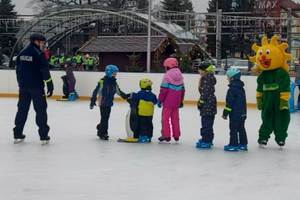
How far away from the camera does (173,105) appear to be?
759 cm

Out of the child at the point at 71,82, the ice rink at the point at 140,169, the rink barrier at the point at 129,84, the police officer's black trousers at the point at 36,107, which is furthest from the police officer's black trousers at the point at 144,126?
the child at the point at 71,82

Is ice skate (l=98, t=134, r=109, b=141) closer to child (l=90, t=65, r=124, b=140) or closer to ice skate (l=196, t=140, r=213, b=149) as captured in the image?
child (l=90, t=65, r=124, b=140)

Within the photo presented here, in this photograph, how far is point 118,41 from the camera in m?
27.2

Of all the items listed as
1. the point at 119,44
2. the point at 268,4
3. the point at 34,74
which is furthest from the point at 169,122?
the point at 268,4

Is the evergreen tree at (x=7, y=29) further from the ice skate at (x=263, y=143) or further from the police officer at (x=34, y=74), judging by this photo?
the ice skate at (x=263, y=143)

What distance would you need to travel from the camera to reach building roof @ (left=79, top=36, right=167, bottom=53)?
→ 25.4 metres

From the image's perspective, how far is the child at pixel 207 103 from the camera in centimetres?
714

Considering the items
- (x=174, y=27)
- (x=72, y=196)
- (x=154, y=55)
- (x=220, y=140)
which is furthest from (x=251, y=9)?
(x=72, y=196)

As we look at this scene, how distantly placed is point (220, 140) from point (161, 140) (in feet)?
2.86

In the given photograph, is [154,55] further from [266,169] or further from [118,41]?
[266,169]

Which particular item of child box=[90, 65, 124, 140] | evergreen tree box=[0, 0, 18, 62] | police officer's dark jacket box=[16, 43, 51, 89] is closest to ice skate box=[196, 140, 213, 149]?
child box=[90, 65, 124, 140]

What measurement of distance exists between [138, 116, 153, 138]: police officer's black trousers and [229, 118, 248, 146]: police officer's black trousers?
1.18 m

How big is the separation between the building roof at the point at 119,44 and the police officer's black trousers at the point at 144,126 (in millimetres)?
17013

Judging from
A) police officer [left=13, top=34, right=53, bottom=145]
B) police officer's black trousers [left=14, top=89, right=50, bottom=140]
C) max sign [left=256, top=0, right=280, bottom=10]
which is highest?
max sign [left=256, top=0, right=280, bottom=10]
